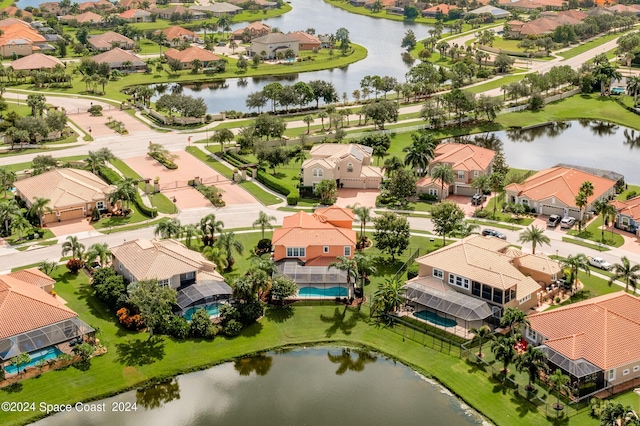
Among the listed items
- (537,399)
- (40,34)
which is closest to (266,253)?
(537,399)

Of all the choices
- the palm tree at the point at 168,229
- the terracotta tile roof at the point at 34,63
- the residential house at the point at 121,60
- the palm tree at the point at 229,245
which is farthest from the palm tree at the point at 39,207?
the residential house at the point at 121,60

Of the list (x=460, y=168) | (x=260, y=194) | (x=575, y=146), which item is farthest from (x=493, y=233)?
(x=575, y=146)

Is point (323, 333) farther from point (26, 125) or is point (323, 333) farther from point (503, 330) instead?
point (26, 125)

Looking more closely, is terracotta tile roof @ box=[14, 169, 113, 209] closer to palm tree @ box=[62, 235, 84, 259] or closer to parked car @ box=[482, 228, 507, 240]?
palm tree @ box=[62, 235, 84, 259]

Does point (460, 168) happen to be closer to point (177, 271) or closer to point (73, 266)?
point (177, 271)

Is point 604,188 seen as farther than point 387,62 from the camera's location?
No

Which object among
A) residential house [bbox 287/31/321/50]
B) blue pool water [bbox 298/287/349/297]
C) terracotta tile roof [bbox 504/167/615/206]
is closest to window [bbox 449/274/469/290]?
blue pool water [bbox 298/287/349/297]

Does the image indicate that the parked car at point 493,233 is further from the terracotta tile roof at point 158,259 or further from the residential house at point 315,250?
the terracotta tile roof at point 158,259
